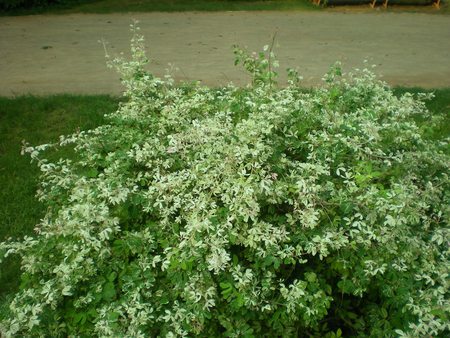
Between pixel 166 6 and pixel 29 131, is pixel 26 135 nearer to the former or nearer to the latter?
pixel 29 131

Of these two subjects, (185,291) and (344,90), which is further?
(344,90)

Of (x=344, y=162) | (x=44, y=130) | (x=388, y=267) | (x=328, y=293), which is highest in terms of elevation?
(x=344, y=162)

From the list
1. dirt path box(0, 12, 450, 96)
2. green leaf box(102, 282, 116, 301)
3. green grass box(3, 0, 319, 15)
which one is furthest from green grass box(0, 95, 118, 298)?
green grass box(3, 0, 319, 15)

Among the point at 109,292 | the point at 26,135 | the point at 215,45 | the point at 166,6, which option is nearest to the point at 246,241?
the point at 109,292

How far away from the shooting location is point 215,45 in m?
8.40

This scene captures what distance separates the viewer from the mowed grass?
3.90 m

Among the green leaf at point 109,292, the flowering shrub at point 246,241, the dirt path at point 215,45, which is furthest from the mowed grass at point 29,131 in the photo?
the green leaf at point 109,292

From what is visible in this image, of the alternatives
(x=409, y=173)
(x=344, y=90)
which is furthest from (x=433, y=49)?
(x=409, y=173)

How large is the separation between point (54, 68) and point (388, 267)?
6.20 meters

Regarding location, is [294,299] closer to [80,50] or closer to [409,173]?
[409,173]

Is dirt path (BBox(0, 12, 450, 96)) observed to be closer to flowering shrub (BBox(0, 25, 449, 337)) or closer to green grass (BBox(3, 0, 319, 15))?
green grass (BBox(3, 0, 319, 15))

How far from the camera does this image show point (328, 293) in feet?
7.66

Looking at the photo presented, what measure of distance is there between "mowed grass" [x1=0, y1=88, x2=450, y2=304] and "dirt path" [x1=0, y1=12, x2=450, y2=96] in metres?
0.66

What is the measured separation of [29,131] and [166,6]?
7.30 m
